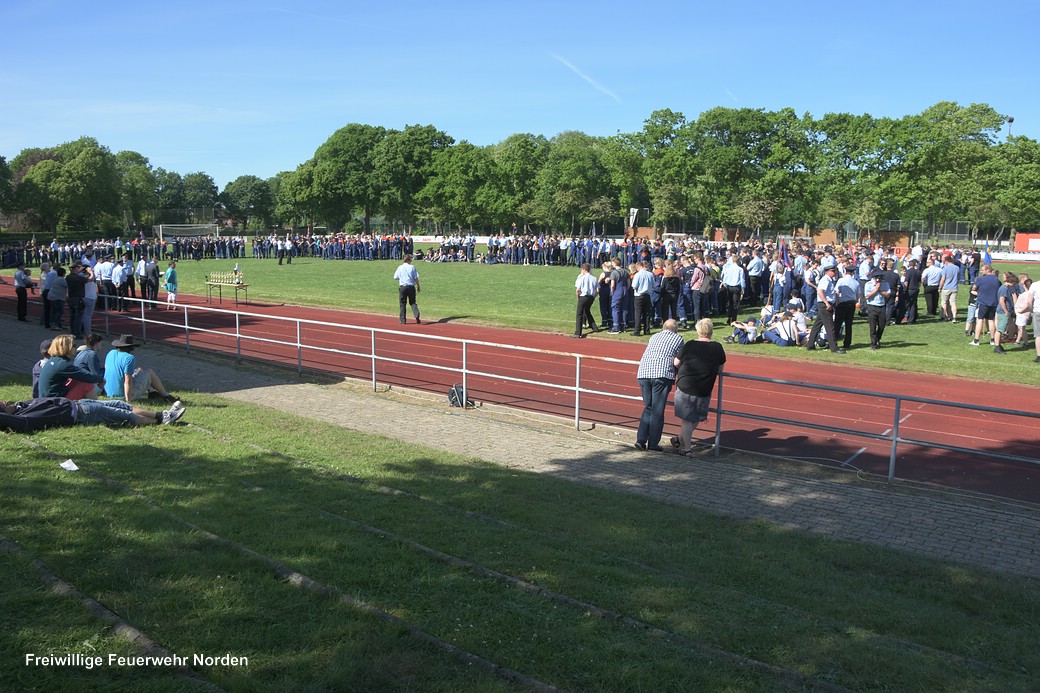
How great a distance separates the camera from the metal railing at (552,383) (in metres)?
8.99

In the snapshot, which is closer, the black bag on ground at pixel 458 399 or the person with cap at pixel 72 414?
the person with cap at pixel 72 414

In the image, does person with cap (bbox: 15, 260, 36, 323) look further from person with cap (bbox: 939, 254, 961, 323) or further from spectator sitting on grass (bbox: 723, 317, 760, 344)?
person with cap (bbox: 939, 254, 961, 323)

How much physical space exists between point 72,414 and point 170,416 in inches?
44.7

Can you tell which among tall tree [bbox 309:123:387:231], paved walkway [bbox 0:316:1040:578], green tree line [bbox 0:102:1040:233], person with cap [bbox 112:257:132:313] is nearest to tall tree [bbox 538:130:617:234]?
green tree line [bbox 0:102:1040:233]

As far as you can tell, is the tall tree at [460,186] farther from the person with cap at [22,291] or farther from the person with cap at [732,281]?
the person with cap at [732,281]

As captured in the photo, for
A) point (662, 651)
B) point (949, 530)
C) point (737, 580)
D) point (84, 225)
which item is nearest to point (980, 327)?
point (949, 530)

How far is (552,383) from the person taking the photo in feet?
48.9

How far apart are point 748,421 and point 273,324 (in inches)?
626

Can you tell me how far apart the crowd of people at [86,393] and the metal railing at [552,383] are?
7.42 feet

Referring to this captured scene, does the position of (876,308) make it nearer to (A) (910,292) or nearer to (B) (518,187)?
(A) (910,292)

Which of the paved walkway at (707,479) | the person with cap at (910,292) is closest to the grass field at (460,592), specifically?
the paved walkway at (707,479)

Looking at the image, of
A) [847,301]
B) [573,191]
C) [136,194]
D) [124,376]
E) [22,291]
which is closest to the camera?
[124,376]

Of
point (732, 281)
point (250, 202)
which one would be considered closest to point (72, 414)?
point (732, 281)

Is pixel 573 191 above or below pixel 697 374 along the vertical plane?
above
